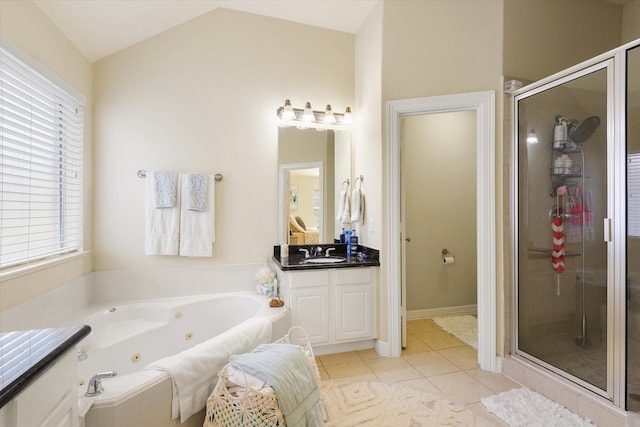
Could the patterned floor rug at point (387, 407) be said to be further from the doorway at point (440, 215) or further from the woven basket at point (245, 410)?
the doorway at point (440, 215)

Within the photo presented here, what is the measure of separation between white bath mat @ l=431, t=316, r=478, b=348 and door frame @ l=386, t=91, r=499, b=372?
58 cm

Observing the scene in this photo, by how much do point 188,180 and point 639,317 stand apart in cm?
331

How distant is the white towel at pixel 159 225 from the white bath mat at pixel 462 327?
2.85 meters

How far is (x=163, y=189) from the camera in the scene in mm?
2678

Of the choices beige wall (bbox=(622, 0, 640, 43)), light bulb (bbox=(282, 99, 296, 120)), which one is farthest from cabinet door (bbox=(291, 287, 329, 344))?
beige wall (bbox=(622, 0, 640, 43))

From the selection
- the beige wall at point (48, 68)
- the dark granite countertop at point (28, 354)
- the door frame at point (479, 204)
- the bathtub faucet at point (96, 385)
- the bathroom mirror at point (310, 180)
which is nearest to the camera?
the dark granite countertop at point (28, 354)

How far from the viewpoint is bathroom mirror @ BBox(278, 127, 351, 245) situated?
3088mm

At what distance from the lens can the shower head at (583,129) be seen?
2071 mm

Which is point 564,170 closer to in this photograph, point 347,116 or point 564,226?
point 564,226

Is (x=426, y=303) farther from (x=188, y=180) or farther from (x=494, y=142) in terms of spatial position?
(x=188, y=180)

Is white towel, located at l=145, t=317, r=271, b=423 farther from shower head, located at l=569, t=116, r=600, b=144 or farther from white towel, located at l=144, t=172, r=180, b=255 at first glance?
shower head, located at l=569, t=116, r=600, b=144

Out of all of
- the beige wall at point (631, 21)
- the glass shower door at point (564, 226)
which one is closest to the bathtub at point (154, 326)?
the glass shower door at point (564, 226)

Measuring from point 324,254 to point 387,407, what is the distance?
1.48 m

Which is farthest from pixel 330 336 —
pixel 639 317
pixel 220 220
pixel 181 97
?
pixel 181 97
